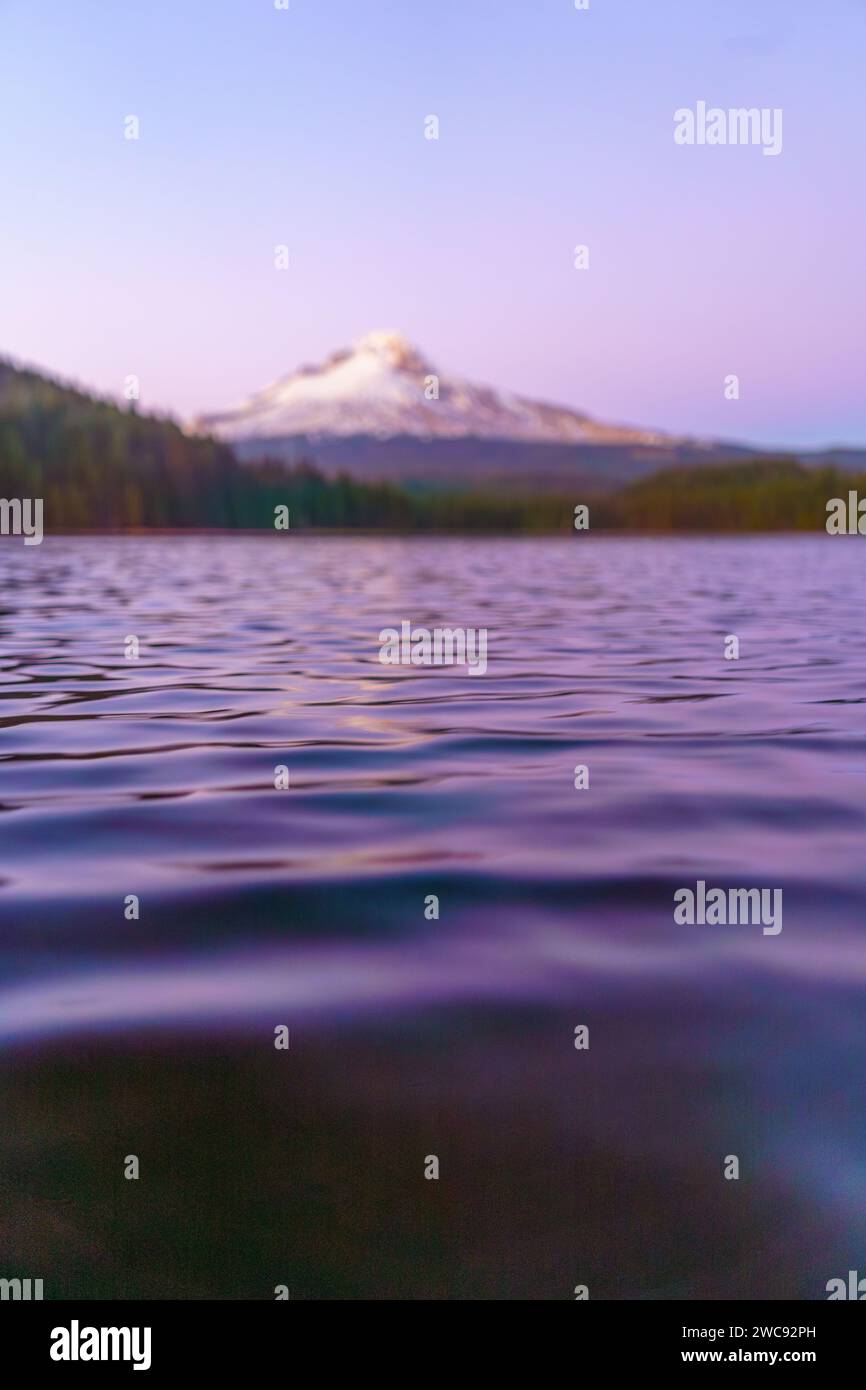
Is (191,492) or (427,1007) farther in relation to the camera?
(191,492)

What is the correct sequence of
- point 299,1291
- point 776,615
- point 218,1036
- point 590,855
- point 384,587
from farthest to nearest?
point 384,587 → point 776,615 → point 590,855 → point 218,1036 → point 299,1291

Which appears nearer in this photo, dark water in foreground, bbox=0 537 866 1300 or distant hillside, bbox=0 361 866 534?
dark water in foreground, bbox=0 537 866 1300

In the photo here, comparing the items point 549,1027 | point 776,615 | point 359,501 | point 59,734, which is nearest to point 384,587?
point 776,615

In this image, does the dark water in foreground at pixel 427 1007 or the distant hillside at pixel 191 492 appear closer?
the dark water in foreground at pixel 427 1007

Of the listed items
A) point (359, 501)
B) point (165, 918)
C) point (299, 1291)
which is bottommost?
point (299, 1291)

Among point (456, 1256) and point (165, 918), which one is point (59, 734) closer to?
point (165, 918)

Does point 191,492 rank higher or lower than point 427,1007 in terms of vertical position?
higher

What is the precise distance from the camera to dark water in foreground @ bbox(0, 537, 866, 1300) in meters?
3.48

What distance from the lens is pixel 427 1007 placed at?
Result: 4.77 m

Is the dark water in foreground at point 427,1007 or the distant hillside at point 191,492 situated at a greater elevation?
the distant hillside at point 191,492

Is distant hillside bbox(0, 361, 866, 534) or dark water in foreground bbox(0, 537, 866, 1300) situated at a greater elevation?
distant hillside bbox(0, 361, 866, 534)

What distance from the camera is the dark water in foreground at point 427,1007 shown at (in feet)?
11.4

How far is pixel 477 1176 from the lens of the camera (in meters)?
3.73

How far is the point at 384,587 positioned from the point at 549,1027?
28618 mm
